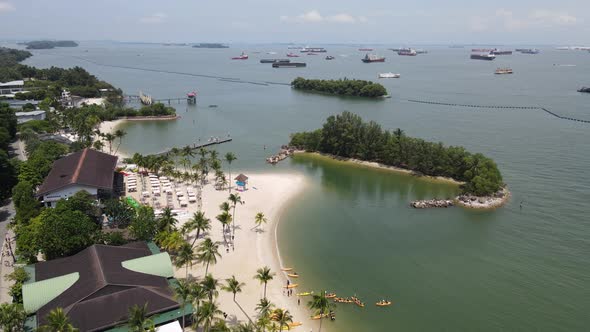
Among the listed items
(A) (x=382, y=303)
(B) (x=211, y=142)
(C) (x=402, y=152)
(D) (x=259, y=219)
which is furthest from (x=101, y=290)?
(B) (x=211, y=142)

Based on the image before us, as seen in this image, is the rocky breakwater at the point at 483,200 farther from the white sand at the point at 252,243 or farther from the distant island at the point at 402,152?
the white sand at the point at 252,243

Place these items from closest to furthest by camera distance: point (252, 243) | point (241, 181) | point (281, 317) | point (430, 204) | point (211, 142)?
point (281, 317)
point (252, 243)
point (430, 204)
point (241, 181)
point (211, 142)

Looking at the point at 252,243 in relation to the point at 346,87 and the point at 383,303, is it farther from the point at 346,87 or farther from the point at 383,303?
the point at 346,87

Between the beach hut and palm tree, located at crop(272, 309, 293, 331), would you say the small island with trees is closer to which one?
the beach hut

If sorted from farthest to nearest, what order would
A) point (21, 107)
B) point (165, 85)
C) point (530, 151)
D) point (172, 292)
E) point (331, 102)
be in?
point (165, 85)
point (331, 102)
point (21, 107)
point (530, 151)
point (172, 292)

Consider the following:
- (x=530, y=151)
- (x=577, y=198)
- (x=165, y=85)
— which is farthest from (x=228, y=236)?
(x=165, y=85)

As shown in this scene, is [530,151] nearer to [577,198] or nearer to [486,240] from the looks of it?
[577,198]
